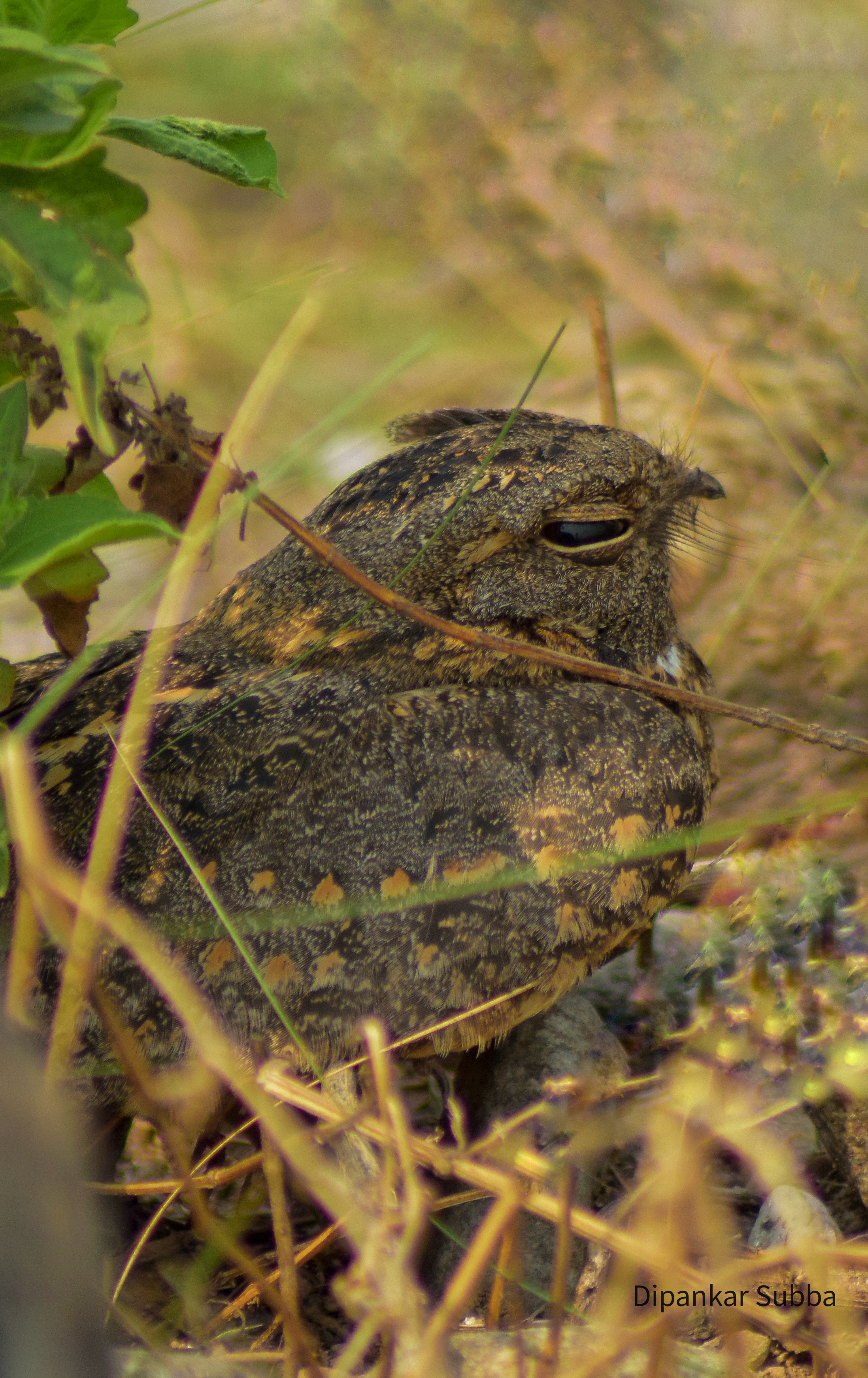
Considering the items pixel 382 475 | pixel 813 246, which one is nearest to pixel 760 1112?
pixel 382 475

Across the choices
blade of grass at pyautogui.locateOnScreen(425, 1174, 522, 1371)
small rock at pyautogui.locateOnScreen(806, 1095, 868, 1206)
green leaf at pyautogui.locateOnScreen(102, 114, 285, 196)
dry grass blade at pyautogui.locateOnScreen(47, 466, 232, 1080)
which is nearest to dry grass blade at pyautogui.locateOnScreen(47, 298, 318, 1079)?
dry grass blade at pyautogui.locateOnScreen(47, 466, 232, 1080)

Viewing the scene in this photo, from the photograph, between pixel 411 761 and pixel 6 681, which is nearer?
pixel 6 681

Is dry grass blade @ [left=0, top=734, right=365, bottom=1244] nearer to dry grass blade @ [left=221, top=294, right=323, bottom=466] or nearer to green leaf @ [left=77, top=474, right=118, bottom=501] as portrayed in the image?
green leaf @ [left=77, top=474, right=118, bottom=501]

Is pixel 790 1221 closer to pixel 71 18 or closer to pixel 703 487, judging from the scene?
pixel 703 487

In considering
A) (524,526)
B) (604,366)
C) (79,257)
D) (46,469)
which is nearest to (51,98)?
(79,257)

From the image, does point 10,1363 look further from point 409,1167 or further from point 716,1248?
point 716,1248
